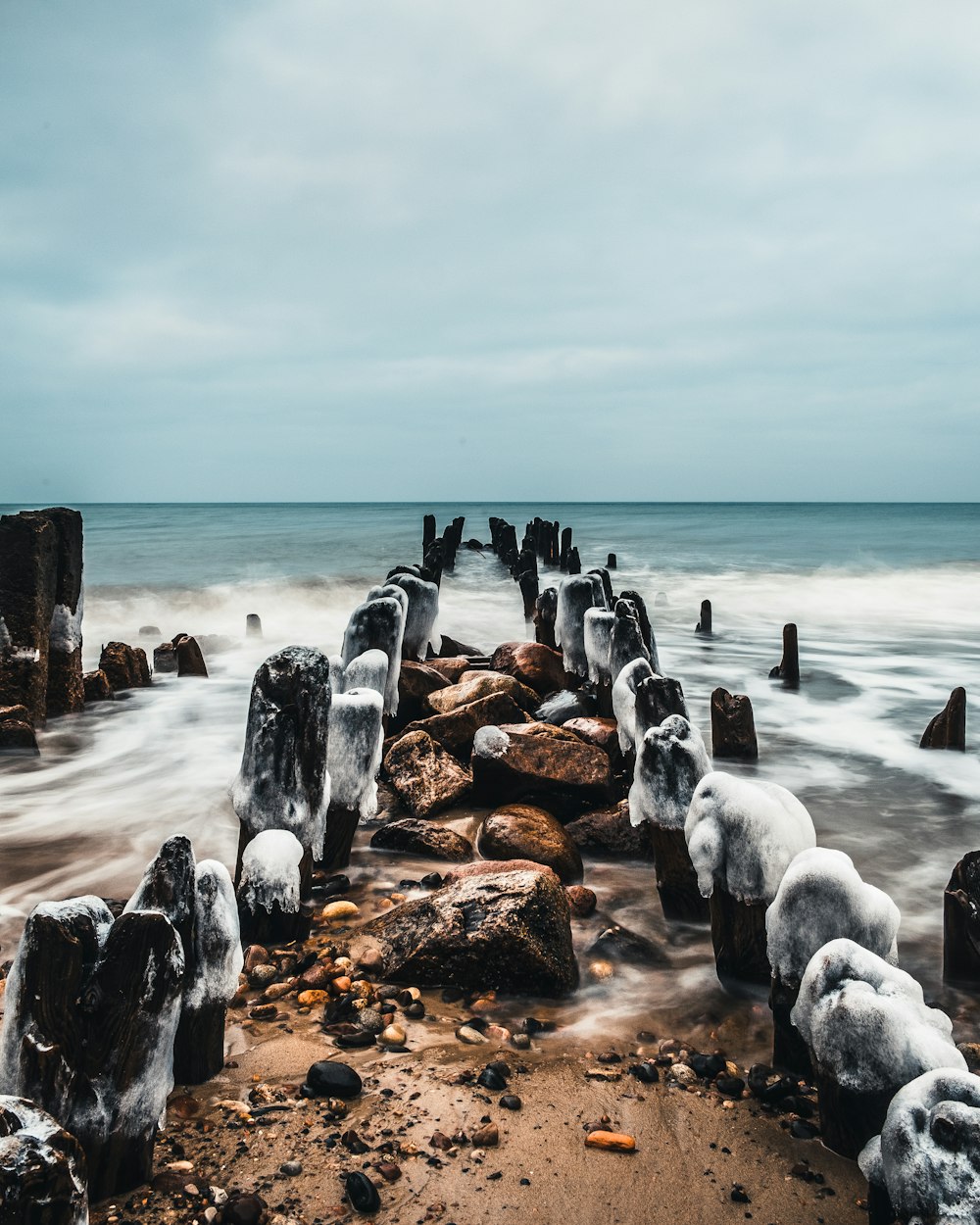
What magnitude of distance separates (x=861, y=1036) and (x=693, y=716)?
305 inches

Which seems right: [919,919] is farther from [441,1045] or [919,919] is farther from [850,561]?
[850,561]

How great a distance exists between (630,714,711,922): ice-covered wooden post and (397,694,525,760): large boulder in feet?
8.51

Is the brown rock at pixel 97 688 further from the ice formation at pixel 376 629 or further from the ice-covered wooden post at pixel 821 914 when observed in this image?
the ice-covered wooden post at pixel 821 914

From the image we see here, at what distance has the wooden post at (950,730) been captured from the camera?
852cm

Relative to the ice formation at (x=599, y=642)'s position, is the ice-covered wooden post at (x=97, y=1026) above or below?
below

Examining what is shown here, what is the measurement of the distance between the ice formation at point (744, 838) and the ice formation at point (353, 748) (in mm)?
2126

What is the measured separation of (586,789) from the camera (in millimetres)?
6094

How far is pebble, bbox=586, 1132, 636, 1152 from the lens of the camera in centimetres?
285

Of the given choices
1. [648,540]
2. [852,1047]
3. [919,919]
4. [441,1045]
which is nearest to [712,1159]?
[852,1047]

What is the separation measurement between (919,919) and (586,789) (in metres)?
2.17

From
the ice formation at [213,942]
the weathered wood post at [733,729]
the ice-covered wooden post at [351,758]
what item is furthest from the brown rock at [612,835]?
the ice formation at [213,942]

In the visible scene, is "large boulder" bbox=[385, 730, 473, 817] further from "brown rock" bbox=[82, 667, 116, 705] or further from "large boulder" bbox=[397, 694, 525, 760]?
"brown rock" bbox=[82, 667, 116, 705]

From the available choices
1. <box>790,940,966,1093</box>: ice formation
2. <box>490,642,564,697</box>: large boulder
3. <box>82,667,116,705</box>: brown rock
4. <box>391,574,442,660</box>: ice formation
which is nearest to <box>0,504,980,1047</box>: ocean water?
<box>82,667,116,705</box>: brown rock

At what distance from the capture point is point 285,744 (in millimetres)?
4414
